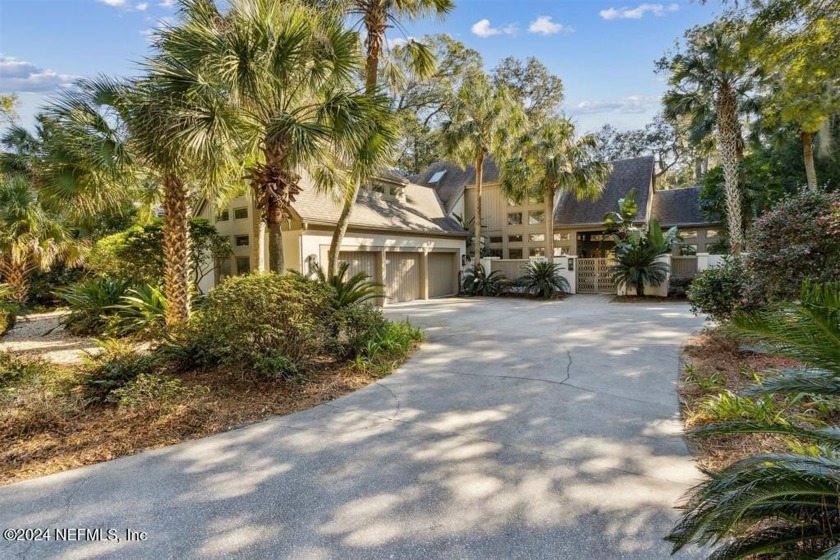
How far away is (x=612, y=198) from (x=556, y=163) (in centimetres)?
559

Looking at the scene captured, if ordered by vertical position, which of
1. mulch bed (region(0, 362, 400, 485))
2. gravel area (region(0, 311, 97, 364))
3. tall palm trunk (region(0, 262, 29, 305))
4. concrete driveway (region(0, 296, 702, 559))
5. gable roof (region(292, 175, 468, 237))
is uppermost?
gable roof (region(292, 175, 468, 237))

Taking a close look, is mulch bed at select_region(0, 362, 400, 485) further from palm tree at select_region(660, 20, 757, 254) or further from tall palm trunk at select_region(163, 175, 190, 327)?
palm tree at select_region(660, 20, 757, 254)

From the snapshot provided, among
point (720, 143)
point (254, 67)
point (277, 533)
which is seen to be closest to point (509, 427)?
point (277, 533)

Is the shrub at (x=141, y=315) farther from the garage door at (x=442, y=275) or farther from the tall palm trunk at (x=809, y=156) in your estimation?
the tall palm trunk at (x=809, y=156)

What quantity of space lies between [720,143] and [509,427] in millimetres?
16833

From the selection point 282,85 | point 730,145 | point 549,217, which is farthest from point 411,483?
point 730,145

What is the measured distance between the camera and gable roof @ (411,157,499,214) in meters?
21.7

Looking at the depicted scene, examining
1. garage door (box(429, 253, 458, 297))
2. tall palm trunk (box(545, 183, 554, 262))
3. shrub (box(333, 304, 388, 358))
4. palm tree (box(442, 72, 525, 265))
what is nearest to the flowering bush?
shrub (box(333, 304, 388, 358))

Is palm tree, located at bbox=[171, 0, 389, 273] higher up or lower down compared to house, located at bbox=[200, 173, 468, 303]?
higher up

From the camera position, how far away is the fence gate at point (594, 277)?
1812cm

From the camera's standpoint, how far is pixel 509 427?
14.3ft

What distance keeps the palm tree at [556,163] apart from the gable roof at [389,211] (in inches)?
150

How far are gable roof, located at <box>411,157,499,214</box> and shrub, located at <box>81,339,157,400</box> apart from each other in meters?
17.1

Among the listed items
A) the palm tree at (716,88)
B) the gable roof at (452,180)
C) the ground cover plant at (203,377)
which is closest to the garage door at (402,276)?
the gable roof at (452,180)
